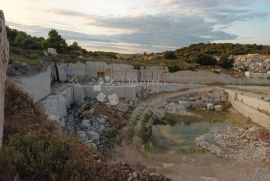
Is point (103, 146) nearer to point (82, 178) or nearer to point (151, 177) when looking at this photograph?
point (151, 177)

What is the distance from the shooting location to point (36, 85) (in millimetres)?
19328

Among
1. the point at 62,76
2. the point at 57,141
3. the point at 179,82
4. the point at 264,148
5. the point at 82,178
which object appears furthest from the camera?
the point at 179,82

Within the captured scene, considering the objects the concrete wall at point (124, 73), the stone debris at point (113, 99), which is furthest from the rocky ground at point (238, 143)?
the concrete wall at point (124, 73)

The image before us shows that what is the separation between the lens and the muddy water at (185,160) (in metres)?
15.0

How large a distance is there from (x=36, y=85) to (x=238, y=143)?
9.61m

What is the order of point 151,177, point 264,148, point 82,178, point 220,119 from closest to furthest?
1. point 82,178
2. point 151,177
3. point 264,148
4. point 220,119

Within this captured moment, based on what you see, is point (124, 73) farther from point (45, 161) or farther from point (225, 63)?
point (45, 161)

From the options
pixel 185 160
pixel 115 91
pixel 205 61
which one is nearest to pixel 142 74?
pixel 115 91

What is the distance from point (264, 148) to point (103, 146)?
23.2 feet

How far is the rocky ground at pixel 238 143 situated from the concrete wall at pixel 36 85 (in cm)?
758

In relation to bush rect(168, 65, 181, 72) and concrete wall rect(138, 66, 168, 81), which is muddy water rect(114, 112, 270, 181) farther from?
bush rect(168, 65, 181, 72)

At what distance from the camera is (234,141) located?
2038 centimetres

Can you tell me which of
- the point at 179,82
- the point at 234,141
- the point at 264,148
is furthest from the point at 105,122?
the point at 179,82

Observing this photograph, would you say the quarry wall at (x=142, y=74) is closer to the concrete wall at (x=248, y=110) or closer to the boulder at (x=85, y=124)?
the concrete wall at (x=248, y=110)
